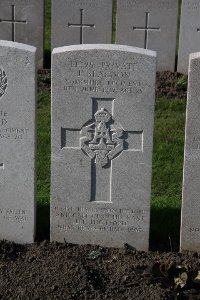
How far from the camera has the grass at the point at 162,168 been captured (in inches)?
270

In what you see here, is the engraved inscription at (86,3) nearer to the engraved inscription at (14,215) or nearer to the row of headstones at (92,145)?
the row of headstones at (92,145)

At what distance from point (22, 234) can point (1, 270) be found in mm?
482

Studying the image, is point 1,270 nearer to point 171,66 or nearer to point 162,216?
point 162,216

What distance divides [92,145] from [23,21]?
19.0 ft

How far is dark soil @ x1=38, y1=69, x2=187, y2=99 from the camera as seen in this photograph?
10438 mm

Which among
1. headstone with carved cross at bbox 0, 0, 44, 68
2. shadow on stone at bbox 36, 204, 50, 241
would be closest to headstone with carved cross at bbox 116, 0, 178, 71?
headstone with carved cross at bbox 0, 0, 44, 68

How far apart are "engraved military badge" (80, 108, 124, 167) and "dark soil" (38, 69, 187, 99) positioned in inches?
172

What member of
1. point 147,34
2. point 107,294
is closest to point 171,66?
point 147,34

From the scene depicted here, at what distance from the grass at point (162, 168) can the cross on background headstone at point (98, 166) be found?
66 cm

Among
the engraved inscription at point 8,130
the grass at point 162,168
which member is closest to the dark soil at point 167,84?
the grass at point 162,168

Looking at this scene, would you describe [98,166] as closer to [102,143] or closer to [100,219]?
[102,143]

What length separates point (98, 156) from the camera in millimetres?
6133

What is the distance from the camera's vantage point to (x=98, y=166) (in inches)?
243

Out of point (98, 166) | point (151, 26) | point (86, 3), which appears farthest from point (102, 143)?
point (151, 26)
